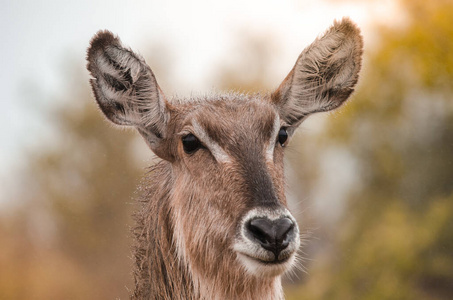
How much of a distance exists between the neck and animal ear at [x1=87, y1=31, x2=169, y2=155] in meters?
0.51

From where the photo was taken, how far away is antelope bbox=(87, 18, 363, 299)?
6004 mm

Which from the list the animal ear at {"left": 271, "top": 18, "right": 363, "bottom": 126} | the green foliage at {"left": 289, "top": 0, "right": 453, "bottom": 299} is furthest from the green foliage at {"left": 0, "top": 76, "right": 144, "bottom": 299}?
the animal ear at {"left": 271, "top": 18, "right": 363, "bottom": 126}

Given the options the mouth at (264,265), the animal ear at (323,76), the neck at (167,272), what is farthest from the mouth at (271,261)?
the animal ear at (323,76)

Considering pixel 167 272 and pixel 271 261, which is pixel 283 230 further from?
pixel 167 272

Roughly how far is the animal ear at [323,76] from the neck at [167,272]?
5.36 ft

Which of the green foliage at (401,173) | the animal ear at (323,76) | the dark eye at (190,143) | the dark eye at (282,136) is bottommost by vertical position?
the dark eye at (190,143)

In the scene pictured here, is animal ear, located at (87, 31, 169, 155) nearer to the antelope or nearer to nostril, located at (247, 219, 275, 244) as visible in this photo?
the antelope

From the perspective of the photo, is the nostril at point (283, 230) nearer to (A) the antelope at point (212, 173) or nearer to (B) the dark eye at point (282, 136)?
(A) the antelope at point (212, 173)

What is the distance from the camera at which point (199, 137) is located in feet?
21.9

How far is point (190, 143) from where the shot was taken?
6.75 m

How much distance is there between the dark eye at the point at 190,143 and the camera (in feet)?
22.1

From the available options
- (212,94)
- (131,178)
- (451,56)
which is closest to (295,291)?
(131,178)

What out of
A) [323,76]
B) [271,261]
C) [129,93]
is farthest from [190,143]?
[323,76]

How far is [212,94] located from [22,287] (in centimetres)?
3513
